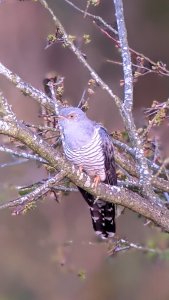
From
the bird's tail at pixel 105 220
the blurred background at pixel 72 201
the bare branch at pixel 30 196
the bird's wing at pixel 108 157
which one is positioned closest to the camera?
the bare branch at pixel 30 196

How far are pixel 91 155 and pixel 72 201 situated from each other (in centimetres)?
449

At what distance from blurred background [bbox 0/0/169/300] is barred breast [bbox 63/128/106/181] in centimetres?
368

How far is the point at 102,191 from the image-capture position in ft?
11.9

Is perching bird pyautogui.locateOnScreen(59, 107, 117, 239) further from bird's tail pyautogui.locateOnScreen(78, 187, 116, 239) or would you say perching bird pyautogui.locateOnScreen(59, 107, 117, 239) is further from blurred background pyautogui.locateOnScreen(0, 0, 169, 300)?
blurred background pyautogui.locateOnScreen(0, 0, 169, 300)

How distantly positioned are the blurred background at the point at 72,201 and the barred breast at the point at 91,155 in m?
3.68

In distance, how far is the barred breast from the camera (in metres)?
4.20

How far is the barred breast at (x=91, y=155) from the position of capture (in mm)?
4195

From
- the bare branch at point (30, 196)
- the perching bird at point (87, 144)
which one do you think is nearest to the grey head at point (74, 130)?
the perching bird at point (87, 144)

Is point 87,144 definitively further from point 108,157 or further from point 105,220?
point 105,220

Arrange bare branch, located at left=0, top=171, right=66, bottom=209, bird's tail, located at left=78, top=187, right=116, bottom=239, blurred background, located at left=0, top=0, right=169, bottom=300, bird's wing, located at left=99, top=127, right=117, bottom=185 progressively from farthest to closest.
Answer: blurred background, located at left=0, top=0, right=169, bottom=300
bird's tail, located at left=78, top=187, right=116, bottom=239
bird's wing, located at left=99, top=127, right=117, bottom=185
bare branch, located at left=0, top=171, right=66, bottom=209

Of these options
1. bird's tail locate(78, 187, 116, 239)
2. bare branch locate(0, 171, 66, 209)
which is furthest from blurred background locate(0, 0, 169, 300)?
bare branch locate(0, 171, 66, 209)

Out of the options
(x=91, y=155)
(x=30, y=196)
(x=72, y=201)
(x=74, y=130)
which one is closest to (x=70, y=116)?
(x=74, y=130)

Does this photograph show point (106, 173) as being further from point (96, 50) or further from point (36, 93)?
point (96, 50)

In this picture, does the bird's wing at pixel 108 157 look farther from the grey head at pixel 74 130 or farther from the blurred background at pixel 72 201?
the blurred background at pixel 72 201
